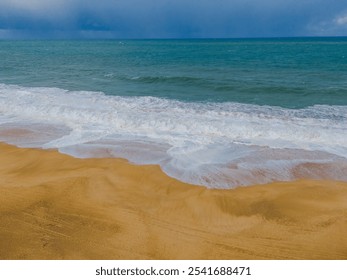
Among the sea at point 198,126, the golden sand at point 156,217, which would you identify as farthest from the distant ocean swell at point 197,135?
the golden sand at point 156,217

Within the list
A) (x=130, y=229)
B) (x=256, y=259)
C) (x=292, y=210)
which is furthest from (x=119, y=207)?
(x=292, y=210)

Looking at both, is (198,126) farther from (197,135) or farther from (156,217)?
(156,217)

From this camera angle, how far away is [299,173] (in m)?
9.05

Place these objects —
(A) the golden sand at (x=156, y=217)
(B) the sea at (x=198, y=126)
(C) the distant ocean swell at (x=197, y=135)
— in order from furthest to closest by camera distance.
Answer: (B) the sea at (x=198, y=126), (C) the distant ocean swell at (x=197, y=135), (A) the golden sand at (x=156, y=217)

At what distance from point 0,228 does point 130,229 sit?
2861 mm

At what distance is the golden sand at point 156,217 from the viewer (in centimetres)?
589

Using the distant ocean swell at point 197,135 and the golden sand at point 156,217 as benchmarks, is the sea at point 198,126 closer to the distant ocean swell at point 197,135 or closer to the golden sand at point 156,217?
the distant ocean swell at point 197,135

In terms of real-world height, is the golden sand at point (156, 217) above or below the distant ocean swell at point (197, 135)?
below

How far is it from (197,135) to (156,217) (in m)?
5.75

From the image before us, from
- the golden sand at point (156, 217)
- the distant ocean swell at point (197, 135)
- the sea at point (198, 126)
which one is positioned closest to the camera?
the golden sand at point (156, 217)

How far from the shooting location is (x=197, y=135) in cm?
1212

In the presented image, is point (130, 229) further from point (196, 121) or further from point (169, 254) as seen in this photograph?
point (196, 121)

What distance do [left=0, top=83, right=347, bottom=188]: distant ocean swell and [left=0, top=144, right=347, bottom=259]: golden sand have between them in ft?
2.87

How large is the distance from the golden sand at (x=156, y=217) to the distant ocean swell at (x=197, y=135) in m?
0.87
